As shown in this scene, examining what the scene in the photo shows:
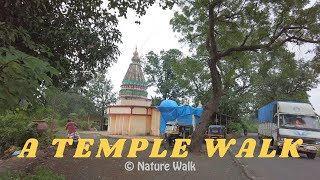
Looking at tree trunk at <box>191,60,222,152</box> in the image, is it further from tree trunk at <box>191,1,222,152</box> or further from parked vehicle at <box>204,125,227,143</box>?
parked vehicle at <box>204,125,227,143</box>

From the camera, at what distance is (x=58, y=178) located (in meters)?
8.82

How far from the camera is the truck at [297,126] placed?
18.7 m

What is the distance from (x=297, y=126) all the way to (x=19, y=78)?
17.9 meters

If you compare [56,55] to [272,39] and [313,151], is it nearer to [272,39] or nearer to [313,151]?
[272,39]

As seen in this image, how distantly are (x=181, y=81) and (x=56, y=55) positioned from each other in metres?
20.0

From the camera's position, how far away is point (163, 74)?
59.4 meters

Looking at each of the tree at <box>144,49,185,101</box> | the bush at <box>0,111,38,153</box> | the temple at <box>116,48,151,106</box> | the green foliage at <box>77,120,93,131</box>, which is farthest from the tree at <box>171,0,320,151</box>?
the tree at <box>144,49,185,101</box>

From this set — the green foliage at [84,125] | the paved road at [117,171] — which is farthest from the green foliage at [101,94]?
the paved road at [117,171]

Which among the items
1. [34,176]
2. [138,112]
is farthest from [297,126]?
[138,112]

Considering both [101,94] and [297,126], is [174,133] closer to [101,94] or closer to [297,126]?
[297,126]

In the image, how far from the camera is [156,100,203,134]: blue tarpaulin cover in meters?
30.3

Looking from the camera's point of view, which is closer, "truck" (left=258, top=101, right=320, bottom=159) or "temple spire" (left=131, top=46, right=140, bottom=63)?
"truck" (left=258, top=101, right=320, bottom=159)

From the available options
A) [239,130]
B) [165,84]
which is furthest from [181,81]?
[165,84]

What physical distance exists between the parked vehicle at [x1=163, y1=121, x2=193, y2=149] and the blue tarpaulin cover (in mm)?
6491
